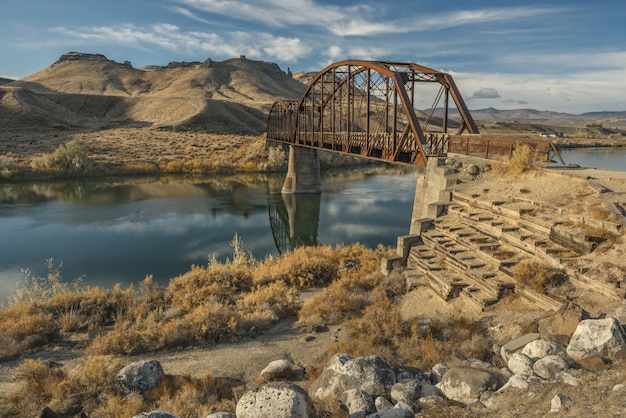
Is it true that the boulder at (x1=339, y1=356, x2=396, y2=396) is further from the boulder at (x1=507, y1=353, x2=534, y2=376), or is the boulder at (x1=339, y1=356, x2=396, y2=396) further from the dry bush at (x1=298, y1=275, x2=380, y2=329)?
the dry bush at (x1=298, y1=275, x2=380, y2=329)

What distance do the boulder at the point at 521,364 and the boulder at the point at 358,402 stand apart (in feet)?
7.98

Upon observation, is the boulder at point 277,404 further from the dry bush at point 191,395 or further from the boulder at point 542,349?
the boulder at point 542,349

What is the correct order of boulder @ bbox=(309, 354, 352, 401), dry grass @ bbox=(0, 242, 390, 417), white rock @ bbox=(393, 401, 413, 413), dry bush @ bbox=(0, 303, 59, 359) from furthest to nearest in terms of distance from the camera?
1. dry bush @ bbox=(0, 303, 59, 359)
2. dry grass @ bbox=(0, 242, 390, 417)
3. boulder @ bbox=(309, 354, 352, 401)
4. white rock @ bbox=(393, 401, 413, 413)

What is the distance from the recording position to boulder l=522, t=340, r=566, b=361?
20.7ft

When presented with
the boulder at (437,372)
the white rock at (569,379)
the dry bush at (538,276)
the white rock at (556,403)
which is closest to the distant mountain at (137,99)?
the dry bush at (538,276)

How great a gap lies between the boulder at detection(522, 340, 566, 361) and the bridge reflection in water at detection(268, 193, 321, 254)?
1863 cm

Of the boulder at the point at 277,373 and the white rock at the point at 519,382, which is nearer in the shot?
the white rock at the point at 519,382

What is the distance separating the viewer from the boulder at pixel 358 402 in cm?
578

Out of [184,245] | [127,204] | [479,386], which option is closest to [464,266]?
[479,386]

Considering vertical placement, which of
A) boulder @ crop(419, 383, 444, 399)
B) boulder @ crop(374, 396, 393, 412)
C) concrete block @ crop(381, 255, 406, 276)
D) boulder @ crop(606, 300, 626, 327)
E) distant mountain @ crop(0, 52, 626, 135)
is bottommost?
concrete block @ crop(381, 255, 406, 276)

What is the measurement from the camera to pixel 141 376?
7723mm

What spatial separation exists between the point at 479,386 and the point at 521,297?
4417 mm

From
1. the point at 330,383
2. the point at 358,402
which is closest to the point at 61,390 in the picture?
the point at 330,383

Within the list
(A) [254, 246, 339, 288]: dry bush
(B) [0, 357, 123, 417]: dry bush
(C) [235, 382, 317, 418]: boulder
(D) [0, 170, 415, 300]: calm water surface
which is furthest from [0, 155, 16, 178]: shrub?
(C) [235, 382, 317, 418]: boulder
